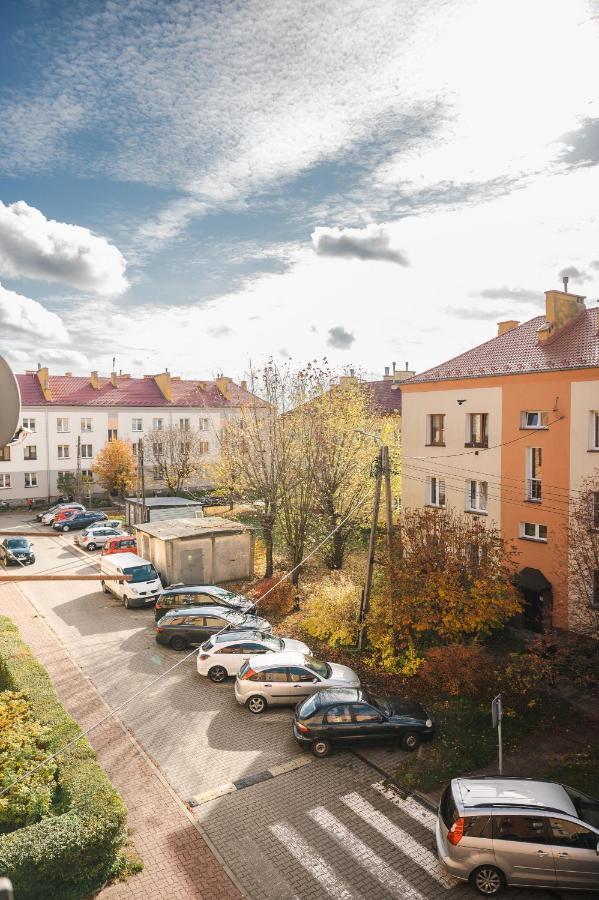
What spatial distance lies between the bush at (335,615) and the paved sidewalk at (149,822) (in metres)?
7.42

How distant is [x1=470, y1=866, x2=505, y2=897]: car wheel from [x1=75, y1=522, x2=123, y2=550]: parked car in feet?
92.0

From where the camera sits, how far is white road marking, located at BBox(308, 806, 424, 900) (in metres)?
9.56

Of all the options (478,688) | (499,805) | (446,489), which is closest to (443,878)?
(499,805)

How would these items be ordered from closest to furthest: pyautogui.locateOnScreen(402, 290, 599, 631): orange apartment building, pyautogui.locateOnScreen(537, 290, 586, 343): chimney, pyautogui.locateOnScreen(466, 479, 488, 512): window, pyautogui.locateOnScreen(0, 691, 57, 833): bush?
pyautogui.locateOnScreen(0, 691, 57, 833): bush < pyautogui.locateOnScreen(402, 290, 599, 631): orange apartment building < pyautogui.locateOnScreen(537, 290, 586, 343): chimney < pyautogui.locateOnScreen(466, 479, 488, 512): window

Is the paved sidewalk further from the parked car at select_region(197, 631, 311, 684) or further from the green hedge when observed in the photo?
the parked car at select_region(197, 631, 311, 684)

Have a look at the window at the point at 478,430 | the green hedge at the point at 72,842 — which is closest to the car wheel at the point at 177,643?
the green hedge at the point at 72,842

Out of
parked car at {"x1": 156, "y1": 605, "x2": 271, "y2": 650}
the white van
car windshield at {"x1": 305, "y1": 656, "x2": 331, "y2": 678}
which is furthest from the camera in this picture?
the white van

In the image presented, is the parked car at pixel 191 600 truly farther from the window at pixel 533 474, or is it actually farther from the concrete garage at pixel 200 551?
the window at pixel 533 474

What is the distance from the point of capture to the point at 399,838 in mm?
10727

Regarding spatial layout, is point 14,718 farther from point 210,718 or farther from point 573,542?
point 573,542

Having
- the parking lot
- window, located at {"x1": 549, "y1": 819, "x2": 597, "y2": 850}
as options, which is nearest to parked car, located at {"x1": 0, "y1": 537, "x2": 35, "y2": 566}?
the parking lot

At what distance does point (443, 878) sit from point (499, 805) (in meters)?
1.59

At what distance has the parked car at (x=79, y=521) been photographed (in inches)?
1550

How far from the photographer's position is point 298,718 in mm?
13586
